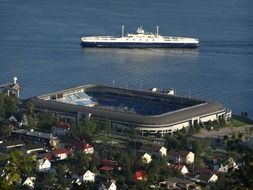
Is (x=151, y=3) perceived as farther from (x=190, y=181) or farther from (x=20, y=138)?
(x=190, y=181)

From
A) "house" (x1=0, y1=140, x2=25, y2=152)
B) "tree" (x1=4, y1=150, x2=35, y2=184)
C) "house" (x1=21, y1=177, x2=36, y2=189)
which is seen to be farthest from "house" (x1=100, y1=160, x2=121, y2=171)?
"tree" (x1=4, y1=150, x2=35, y2=184)

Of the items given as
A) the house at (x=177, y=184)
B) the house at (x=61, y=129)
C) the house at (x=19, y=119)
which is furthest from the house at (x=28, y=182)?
the house at (x=19, y=119)

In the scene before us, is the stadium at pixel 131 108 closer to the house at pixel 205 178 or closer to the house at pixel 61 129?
the house at pixel 61 129

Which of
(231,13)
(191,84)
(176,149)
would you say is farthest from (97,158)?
(231,13)

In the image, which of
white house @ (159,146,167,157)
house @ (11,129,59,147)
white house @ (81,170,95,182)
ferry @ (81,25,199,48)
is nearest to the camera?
white house @ (81,170,95,182)

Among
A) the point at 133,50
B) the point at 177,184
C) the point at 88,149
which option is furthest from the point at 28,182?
the point at 133,50

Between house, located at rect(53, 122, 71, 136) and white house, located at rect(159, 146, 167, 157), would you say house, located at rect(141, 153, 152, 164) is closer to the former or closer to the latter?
white house, located at rect(159, 146, 167, 157)

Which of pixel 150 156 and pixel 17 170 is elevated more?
pixel 17 170
